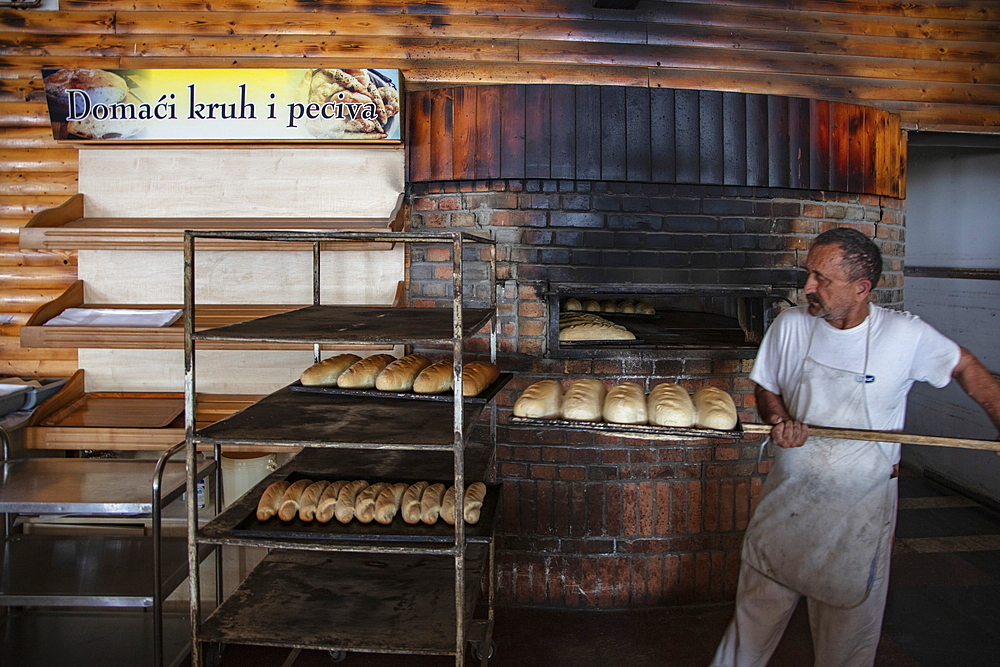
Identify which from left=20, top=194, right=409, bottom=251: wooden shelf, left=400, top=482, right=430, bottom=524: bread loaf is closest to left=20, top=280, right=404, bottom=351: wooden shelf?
left=20, top=194, right=409, bottom=251: wooden shelf

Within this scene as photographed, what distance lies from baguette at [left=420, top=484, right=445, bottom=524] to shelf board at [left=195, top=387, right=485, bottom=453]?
0.19 m

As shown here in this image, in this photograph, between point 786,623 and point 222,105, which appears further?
point 222,105

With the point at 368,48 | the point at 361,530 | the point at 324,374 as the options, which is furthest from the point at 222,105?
the point at 361,530

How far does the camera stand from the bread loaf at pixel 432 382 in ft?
8.38

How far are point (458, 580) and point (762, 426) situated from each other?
108 centimetres

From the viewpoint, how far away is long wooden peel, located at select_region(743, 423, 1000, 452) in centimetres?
200

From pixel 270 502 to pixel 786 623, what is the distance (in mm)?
1873

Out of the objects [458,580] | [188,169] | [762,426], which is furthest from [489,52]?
[458,580]

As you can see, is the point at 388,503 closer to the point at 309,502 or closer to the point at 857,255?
the point at 309,502

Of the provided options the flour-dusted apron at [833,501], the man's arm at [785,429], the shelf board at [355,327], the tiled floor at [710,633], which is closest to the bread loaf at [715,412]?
the man's arm at [785,429]

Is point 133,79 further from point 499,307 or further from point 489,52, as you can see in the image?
point 499,307

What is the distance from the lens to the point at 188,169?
12.8 feet

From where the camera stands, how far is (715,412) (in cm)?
241

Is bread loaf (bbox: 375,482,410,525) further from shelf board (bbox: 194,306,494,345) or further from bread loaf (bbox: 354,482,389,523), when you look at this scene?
shelf board (bbox: 194,306,494,345)
